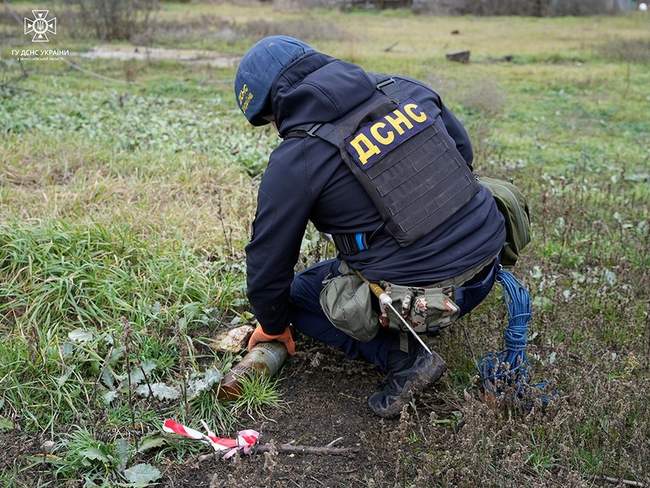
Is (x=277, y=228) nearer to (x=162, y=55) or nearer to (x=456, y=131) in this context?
(x=456, y=131)

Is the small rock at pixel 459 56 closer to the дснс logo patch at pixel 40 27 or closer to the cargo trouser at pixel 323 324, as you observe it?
the дснс logo patch at pixel 40 27

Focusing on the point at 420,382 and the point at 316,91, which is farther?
the point at 420,382

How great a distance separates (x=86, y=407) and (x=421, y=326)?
148cm

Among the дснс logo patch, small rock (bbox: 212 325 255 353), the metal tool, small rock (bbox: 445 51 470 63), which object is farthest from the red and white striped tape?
the дснс logo patch

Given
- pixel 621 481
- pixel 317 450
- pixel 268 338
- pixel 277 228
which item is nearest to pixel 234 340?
pixel 268 338

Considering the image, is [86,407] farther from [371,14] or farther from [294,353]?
[371,14]

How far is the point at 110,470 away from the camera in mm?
2674

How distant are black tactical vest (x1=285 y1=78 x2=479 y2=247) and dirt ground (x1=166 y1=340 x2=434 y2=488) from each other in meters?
0.80

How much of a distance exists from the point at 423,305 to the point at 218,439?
3.33ft

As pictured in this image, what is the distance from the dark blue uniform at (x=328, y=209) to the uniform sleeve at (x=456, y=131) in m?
0.21

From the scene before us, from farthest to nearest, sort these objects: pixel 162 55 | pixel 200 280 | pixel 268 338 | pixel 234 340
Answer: pixel 162 55, pixel 200 280, pixel 234 340, pixel 268 338

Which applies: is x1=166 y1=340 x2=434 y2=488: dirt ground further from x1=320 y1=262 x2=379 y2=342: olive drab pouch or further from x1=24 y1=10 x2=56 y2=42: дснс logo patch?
x1=24 y1=10 x2=56 y2=42: дснс logo patch

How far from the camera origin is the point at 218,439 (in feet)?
9.33

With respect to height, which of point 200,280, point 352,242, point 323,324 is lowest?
point 200,280
